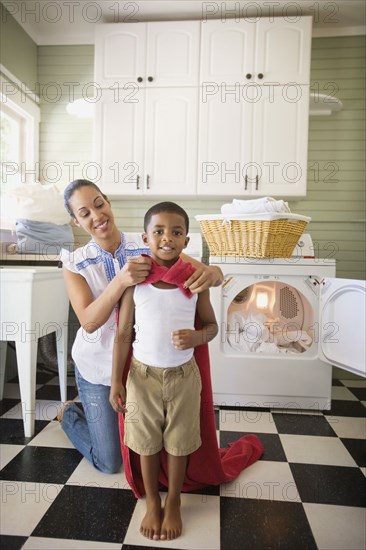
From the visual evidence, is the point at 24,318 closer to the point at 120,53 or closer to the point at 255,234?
the point at 255,234

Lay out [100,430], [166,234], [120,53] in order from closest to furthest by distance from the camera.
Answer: [166,234] < [100,430] < [120,53]

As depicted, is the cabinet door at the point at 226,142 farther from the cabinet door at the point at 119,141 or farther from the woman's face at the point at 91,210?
the woman's face at the point at 91,210

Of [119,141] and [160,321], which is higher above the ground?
[119,141]

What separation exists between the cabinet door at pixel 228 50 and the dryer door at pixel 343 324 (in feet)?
5.01

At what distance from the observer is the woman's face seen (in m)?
1.46

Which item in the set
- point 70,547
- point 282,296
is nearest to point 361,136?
point 282,296

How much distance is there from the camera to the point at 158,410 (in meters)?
1.22

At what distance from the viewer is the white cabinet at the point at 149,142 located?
2756mm

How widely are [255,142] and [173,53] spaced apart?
0.82 meters

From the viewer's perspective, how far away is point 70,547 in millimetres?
1146

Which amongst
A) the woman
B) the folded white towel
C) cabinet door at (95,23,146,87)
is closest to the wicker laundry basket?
the folded white towel

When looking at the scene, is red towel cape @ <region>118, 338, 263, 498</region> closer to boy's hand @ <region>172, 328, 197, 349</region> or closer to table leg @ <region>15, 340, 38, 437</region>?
boy's hand @ <region>172, 328, 197, 349</region>

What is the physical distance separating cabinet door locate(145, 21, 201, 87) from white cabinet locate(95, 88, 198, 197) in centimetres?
8

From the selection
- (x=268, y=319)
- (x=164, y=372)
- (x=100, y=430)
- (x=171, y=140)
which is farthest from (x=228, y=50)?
(x=100, y=430)
